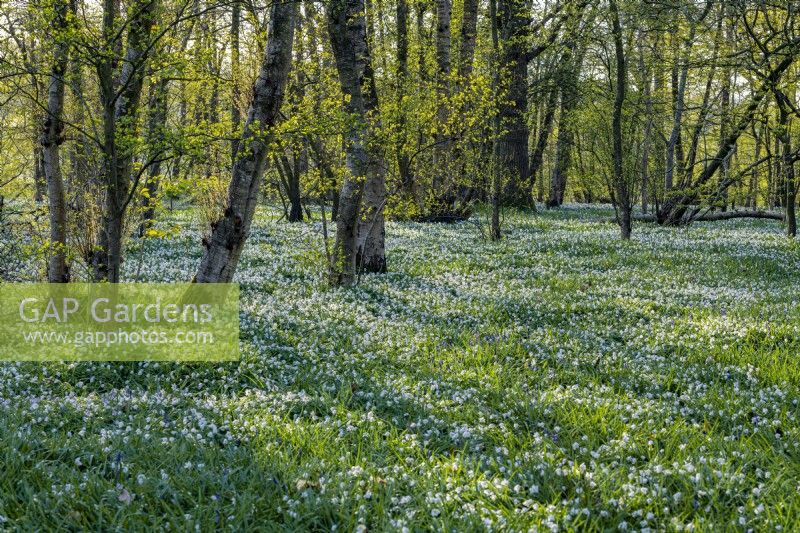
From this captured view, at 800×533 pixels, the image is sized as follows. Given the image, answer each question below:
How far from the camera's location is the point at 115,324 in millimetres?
7953

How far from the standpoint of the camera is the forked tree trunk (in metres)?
7.83

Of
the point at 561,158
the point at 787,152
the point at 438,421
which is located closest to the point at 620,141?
the point at 787,152

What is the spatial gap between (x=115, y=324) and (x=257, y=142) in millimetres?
3140

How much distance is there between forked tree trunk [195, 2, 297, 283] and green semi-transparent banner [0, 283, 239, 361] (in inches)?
24.0

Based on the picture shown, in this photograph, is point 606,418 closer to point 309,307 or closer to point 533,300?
point 533,300

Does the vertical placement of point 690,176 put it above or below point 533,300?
above

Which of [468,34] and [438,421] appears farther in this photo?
[468,34]

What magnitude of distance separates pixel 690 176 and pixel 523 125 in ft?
25.1

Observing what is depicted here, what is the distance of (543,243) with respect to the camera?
16672mm

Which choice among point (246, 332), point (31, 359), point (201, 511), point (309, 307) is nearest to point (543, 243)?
point (309, 307)

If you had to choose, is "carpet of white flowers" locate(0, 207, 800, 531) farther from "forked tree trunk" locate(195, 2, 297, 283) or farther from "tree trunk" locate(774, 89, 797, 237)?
"tree trunk" locate(774, 89, 797, 237)

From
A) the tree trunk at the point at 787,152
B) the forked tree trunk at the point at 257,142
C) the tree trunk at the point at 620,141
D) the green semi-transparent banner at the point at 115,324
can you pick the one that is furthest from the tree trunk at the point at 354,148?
the tree trunk at the point at 787,152

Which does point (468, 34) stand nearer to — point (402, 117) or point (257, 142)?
point (402, 117)

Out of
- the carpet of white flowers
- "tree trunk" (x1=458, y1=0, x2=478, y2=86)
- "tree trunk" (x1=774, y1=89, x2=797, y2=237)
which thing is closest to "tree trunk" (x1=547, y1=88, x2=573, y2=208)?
"tree trunk" (x1=458, y1=0, x2=478, y2=86)
